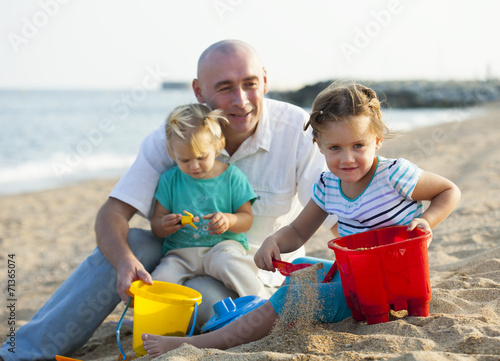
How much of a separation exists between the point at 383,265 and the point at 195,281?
1206 millimetres

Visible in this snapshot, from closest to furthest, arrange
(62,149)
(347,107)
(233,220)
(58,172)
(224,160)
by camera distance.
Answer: (347,107) → (233,220) → (224,160) → (58,172) → (62,149)

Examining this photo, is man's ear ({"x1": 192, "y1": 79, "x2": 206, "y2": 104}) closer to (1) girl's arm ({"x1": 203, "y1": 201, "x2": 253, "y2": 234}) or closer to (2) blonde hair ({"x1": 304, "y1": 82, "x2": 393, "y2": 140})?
(1) girl's arm ({"x1": 203, "y1": 201, "x2": 253, "y2": 234})

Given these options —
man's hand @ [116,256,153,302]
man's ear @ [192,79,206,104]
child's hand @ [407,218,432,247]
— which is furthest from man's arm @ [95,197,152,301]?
child's hand @ [407,218,432,247]

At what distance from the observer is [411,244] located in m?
1.96

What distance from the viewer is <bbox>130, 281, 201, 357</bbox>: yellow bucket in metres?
2.36

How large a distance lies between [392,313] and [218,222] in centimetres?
95

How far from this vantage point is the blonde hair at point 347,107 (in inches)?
85.4

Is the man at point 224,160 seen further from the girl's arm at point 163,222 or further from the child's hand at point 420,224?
the child's hand at point 420,224

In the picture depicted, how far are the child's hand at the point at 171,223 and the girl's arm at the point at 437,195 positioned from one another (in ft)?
3.84

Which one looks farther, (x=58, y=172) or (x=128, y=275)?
(x=58, y=172)

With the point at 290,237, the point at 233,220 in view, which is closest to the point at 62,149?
the point at 233,220

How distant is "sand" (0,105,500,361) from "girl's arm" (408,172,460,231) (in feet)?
1.31

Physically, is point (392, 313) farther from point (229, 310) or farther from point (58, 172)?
point (58, 172)

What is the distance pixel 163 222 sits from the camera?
2764 millimetres
